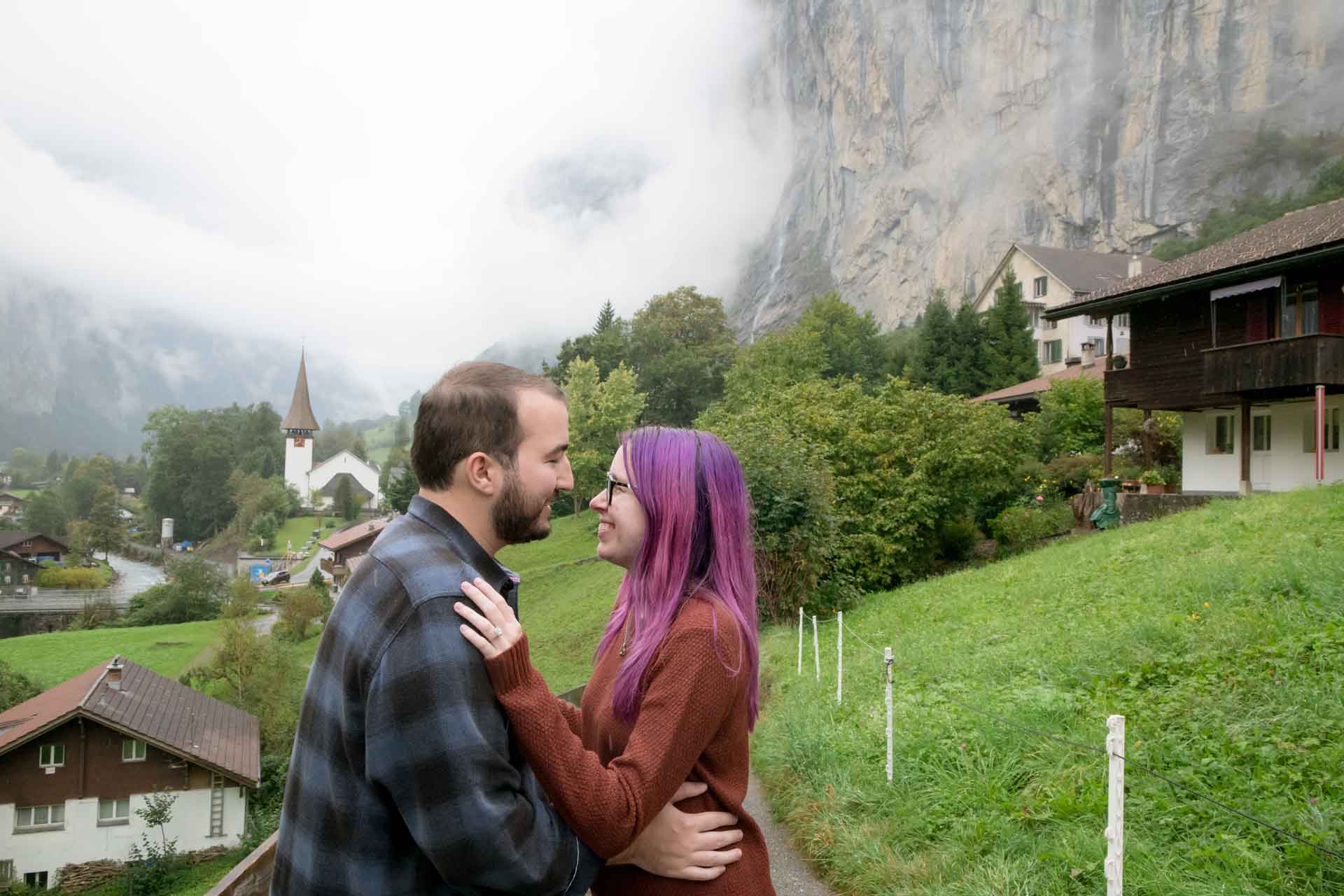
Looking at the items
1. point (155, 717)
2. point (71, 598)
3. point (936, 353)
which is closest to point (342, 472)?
point (71, 598)

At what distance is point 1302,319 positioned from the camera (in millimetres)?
18922

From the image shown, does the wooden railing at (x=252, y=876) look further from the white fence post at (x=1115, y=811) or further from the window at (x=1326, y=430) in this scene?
the window at (x=1326, y=430)

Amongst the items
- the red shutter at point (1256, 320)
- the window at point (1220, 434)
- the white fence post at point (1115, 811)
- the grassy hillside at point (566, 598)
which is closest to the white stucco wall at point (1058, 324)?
the window at point (1220, 434)

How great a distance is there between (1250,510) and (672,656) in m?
16.1

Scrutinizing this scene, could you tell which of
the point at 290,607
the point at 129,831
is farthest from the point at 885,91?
the point at 129,831

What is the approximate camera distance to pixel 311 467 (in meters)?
138

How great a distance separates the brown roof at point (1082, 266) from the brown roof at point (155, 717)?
5116 cm

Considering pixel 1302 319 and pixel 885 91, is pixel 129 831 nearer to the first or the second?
pixel 1302 319

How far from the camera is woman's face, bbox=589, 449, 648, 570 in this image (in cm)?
212

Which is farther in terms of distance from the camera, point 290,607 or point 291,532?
point 291,532

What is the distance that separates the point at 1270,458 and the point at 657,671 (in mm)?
23181

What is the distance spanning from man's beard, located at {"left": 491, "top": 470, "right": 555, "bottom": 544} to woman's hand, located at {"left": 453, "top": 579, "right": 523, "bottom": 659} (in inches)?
10.2

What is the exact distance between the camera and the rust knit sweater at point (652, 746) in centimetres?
166

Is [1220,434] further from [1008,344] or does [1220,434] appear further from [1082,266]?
[1082,266]
